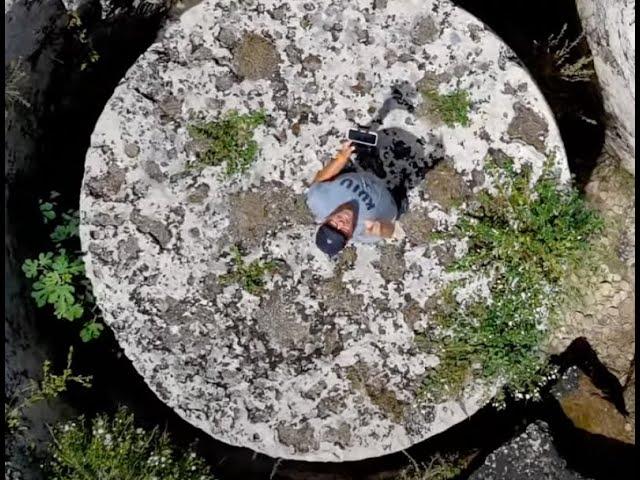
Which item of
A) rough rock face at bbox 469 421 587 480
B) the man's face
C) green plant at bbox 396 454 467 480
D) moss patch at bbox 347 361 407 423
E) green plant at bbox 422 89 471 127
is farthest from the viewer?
green plant at bbox 396 454 467 480

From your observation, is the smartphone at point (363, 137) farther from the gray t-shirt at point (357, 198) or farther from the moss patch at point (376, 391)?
the moss patch at point (376, 391)

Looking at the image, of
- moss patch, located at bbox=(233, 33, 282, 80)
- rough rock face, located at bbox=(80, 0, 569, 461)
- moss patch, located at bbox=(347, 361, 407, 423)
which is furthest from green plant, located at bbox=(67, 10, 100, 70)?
moss patch, located at bbox=(347, 361, 407, 423)

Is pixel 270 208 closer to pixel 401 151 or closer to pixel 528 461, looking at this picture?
pixel 401 151

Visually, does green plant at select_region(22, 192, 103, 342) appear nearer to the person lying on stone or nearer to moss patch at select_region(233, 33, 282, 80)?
moss patch at select_region(233, 33, 282, 80)

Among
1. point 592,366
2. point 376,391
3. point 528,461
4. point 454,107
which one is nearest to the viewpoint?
point 454,107

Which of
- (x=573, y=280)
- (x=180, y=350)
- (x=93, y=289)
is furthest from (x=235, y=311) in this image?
(x=573, y=280)


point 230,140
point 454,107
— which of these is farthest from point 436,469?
point 230,140

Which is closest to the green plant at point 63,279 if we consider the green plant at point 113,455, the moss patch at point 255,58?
the green plant at point 113,455
